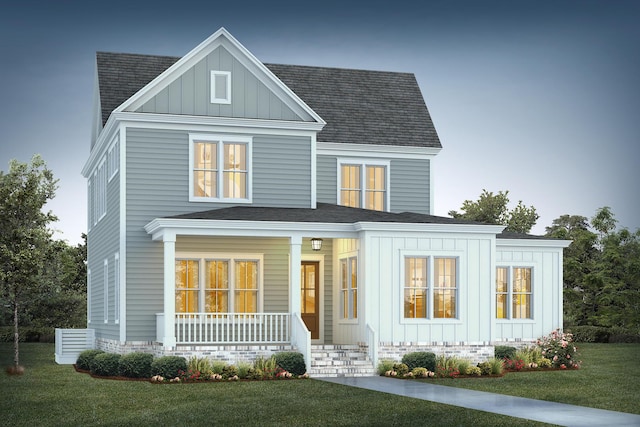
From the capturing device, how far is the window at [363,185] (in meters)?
26.1

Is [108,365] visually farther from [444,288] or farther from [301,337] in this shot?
[444,288]

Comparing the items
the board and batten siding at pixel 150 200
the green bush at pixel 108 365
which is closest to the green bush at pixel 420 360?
the board and batten siding at pixel 150 200

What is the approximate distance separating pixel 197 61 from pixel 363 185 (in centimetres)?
656

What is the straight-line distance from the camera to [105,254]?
82.6 ft

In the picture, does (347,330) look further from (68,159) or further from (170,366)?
(68,159)

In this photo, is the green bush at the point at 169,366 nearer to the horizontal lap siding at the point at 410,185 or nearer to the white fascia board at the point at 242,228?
the white fascia board at the point at 242,228

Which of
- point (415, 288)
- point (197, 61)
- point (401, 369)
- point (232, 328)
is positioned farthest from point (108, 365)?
point (197, 61)

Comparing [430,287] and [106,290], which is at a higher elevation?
[430,287]

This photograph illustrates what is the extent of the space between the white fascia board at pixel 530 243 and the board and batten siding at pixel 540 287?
3.2 inches

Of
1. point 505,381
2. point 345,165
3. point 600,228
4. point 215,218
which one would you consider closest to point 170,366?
point 215,218

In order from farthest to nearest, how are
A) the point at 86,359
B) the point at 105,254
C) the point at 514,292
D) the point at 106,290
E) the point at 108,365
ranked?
1. the point at 105,254
2. the point at 106,290
3. the point at 514,292
4. the point at 86,359
5. the point at 108,365

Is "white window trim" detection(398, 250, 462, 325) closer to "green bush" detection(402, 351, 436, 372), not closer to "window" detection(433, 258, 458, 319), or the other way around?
"window" detection(433, 258, 458, 319)

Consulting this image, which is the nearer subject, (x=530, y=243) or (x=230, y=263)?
(x=230, y=263)

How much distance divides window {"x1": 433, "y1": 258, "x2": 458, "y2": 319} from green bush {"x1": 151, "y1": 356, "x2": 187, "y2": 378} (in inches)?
252
